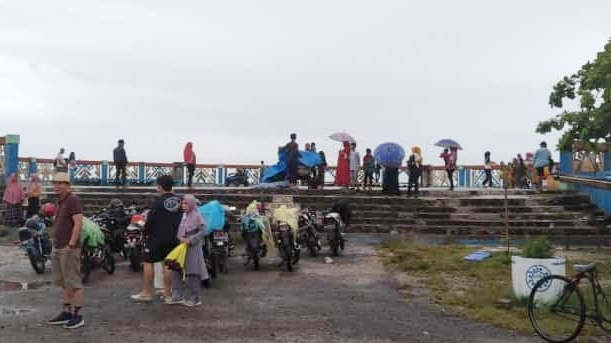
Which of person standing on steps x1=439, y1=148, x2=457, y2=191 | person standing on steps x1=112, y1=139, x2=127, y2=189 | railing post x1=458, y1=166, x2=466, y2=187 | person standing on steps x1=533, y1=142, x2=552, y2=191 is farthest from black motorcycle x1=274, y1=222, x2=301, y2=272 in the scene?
railing post x1=458, y1=166, x2=466, y2=187

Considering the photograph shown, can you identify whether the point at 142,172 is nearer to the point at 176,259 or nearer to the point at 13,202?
the point at 13,202

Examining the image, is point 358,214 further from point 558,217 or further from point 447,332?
point 447,332

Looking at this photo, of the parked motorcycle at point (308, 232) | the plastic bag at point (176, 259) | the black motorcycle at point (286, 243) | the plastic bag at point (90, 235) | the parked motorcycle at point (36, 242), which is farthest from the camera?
the parked motorcycle at point (308, 232)

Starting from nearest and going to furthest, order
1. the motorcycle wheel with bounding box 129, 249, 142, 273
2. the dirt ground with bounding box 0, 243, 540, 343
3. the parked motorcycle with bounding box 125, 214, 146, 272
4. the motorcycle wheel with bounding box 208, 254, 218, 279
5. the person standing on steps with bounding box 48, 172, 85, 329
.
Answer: the dirt ground with bounding box 0, 243, 540, 343, the person standing on steps with bounding box 48, 172, 85, 329, the motorcycle wheel with bounding box 208, 254, 218, 279, the parked motorcycle with bounding box 125, 214, 146, 272, the motorcycle wheel with bounding box 129, 249, 142, 273

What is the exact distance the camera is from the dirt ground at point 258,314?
20.2 feet

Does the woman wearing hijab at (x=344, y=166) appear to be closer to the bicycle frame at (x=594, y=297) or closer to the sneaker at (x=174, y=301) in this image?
the sneaker at (x=174, y=301)

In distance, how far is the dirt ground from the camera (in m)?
6.15

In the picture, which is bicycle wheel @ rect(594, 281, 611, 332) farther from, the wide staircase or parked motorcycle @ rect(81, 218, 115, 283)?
the wide staircase

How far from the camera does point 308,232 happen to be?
1185 cm

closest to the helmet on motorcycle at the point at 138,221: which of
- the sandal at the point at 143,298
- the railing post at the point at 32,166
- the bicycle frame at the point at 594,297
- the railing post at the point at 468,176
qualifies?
the sandal at the point at 143,298

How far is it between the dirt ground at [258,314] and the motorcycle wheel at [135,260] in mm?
224

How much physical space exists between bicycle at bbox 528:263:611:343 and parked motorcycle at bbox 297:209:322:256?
573 centimetres

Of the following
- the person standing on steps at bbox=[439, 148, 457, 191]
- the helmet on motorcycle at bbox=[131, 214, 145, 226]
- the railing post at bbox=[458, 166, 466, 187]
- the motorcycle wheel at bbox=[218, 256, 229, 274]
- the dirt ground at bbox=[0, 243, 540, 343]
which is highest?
the person standing on steps at bbox=[439, 148, 457, 191]

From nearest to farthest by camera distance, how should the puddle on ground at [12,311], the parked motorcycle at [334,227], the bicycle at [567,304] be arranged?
the bicycle at [567,304] → the puddle on ground at [12,311] → the parked motorcycle at [334,227]
